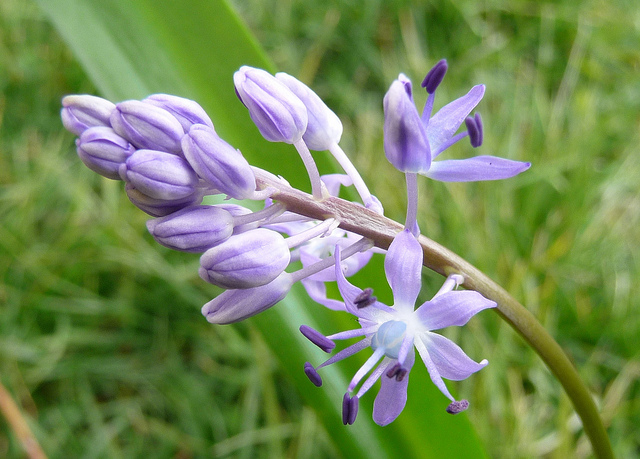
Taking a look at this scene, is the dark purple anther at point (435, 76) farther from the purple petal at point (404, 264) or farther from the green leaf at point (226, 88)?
the green leaf at point (226, 88)

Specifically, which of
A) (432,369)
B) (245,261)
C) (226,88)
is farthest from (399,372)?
(226,88)

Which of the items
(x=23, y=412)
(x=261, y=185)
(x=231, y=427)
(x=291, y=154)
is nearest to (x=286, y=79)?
(x=261, y=185)

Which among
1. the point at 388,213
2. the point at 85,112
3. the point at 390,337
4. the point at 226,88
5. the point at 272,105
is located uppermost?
the point at 85,112

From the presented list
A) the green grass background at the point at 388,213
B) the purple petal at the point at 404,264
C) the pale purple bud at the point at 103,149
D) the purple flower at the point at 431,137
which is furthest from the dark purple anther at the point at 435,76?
the green grass background at the point at 388,213

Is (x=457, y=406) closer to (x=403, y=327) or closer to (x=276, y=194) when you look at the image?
(x=403, y=327)

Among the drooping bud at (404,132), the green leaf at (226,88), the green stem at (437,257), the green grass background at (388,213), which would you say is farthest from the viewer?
the green grass background at (388,213)

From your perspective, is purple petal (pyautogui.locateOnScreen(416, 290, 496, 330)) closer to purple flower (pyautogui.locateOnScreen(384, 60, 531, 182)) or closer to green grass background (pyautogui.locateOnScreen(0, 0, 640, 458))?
purple flower (pyautogui.locateOnScreen(384, 60, 531, 182))
